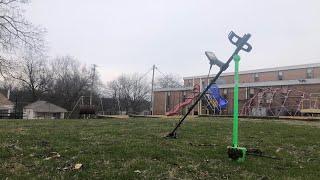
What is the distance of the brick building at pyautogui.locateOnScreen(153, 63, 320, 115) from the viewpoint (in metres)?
47.4

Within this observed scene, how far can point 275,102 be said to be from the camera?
47406 mm

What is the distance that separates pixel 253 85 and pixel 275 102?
15.4 ft

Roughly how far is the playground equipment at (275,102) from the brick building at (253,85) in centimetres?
35

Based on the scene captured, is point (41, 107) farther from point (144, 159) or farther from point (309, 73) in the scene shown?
point (144, 159)

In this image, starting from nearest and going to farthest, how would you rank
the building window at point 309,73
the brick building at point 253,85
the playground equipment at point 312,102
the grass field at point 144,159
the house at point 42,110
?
1. the grass field at point 144,159
2. the playground equipment at point 312,102
3. the brick building at point 253,85
4. the building window at point 309,73
5. the house at point 42,110

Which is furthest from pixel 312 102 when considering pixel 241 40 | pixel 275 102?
pixel 241 40

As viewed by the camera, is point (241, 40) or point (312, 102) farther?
point (312, 102)

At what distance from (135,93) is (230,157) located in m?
102

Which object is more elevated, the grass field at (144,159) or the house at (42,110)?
the house at (42,110)

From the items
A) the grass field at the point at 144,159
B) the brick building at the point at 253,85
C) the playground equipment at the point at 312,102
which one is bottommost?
the grass field at the point at 144,159

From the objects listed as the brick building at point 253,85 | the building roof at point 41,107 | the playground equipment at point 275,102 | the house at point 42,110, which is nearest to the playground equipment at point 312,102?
the playground equipment at point 275,102

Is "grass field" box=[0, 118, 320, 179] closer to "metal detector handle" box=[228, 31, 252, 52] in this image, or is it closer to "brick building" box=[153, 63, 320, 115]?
"metal detector handle" box=[228, 31, 252, 52]

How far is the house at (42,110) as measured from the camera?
243ft

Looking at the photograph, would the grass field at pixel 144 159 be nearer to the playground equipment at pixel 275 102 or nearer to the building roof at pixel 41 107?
the playground equipment at pixel 275 102
